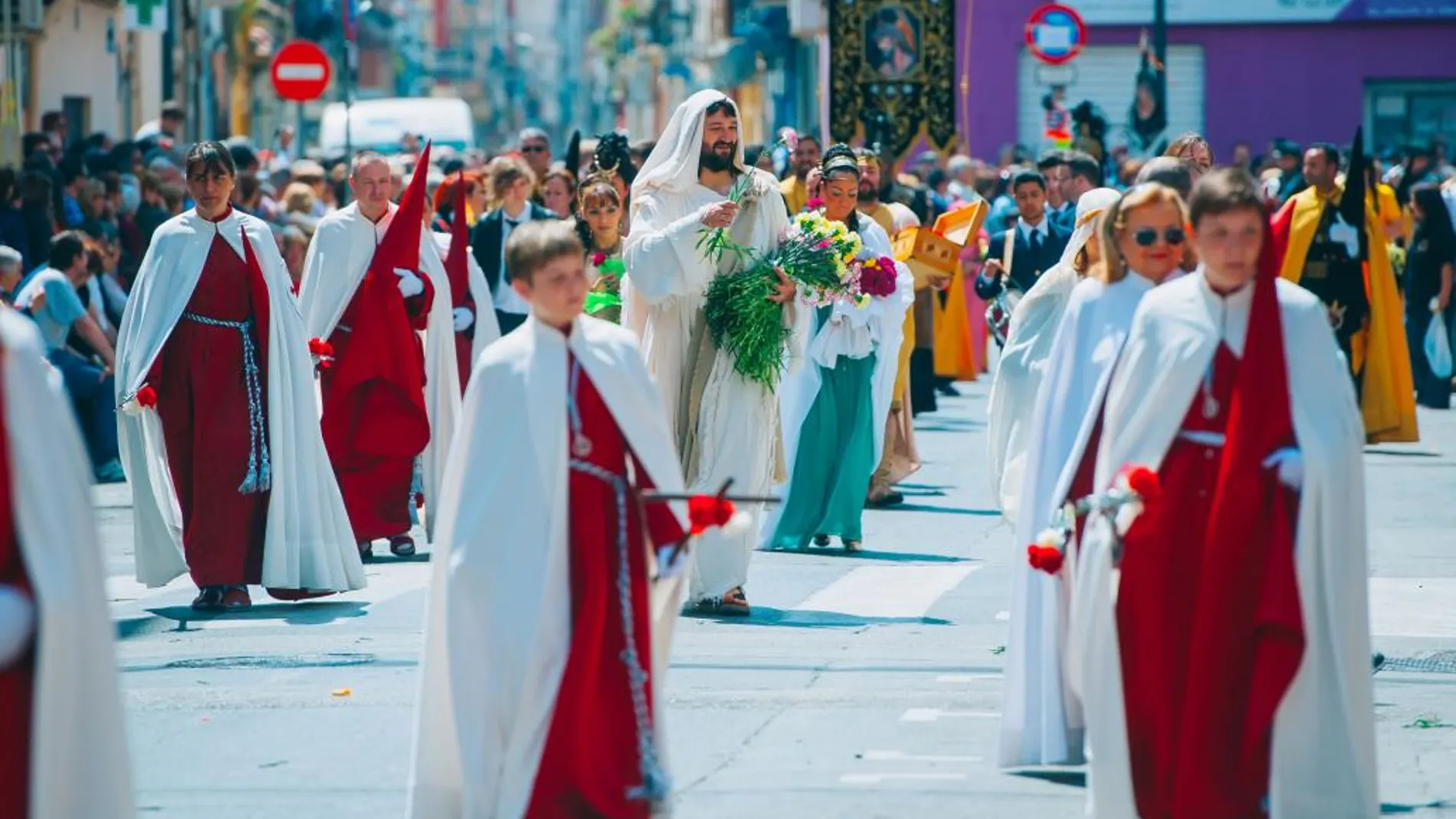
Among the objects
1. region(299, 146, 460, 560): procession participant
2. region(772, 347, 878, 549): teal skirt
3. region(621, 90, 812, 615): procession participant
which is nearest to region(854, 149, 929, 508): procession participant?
region(772, 347, 878, 549): teal skirt

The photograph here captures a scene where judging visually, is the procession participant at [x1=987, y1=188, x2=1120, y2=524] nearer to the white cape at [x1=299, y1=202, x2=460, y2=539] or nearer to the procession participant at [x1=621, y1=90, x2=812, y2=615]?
the procession participant at [x1=621, y1=90, x2=812, y2=615]

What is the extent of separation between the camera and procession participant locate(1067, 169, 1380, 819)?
6531mm

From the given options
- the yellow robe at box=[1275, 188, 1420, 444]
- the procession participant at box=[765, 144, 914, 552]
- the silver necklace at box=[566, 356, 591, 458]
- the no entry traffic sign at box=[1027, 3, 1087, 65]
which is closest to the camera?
the silver necklace at box=[566, 356, 591, 458]

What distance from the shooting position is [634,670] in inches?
257

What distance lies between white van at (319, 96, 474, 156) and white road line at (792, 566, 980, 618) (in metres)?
27.9

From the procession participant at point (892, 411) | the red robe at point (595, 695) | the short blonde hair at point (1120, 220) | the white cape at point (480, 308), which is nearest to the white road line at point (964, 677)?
the short blonde hair at point (1120, 220)

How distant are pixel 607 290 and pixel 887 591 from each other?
180 cm

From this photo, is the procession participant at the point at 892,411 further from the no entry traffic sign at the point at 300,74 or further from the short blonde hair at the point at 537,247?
the no entry traffic sign at the point at 300,74

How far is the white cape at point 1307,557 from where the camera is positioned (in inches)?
258

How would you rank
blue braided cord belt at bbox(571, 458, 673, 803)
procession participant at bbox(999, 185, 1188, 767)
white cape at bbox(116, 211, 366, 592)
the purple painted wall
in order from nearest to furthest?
1. blue braided cord belt at bbox(571, 458, 673, 803)
2. procession participant at bbox(999, 185, 1188, 767)
3. white cape at bbox(116, 211, 366, 592)
4. the purple painted wall

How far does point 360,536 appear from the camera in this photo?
44.1ft

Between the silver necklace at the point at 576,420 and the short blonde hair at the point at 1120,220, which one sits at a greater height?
the short blonde hair at the point at 1120,220

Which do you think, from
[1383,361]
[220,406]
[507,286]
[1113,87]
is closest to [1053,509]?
[220,406]

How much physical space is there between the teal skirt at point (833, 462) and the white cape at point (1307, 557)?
22.1 ft
